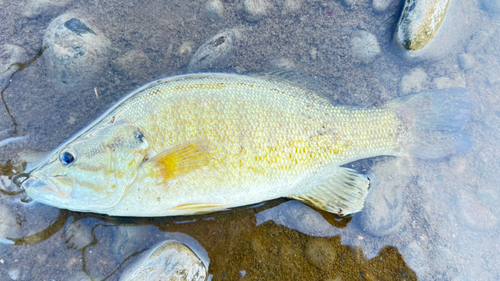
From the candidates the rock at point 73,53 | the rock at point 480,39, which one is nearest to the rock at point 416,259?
the rock at point 480,39

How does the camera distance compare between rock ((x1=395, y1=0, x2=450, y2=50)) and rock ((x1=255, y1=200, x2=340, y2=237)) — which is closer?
rock ((x1=255, y1=200, x2=340, y2=237))

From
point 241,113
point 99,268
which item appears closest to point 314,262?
point 241,113

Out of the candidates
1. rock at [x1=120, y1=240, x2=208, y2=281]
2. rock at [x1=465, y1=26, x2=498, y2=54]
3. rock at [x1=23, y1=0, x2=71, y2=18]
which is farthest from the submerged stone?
rock at [x1=465, y1=26, x2=498, y2=54]

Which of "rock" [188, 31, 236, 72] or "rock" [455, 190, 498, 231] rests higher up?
"rock" [188, 31, 236, 72]

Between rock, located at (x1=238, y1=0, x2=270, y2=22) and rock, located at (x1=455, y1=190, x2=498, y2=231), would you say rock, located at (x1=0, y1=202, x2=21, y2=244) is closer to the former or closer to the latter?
rock, located at (x1=238, y1=0, x2=270, y2=22)

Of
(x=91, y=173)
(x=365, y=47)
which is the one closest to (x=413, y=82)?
(x=365, y=47)
